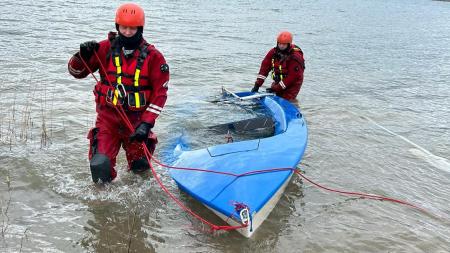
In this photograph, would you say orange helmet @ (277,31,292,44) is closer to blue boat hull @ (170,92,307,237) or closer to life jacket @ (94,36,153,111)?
blue boat hull @ (170,92,307,237)

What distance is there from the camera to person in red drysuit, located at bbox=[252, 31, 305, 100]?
797 cm

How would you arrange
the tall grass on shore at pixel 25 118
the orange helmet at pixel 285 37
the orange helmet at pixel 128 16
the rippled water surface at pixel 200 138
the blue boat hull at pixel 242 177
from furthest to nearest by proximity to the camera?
the orange helmet at pixel 285 37 < the tall grass on shore at pixel 25 118 < the orange helmet at pixel 128 16 < the rippled water surface at pixel 200 138 < the blue boat hull at pixel 242 177

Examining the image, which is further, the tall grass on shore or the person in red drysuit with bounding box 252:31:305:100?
the person in red drysuit with bounding box 252:31:305:100

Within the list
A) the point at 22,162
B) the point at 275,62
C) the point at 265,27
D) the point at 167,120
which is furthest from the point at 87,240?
the point at 265,27

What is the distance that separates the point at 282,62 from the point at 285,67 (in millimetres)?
117

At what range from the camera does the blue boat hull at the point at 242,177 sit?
12.5 ft

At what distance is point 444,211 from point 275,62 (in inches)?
168


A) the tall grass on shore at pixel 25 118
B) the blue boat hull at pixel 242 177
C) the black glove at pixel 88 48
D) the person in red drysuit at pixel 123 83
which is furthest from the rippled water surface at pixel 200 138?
the black glove at pixel 88 48

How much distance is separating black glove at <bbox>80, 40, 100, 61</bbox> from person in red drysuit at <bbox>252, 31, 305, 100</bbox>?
4284 millimetres

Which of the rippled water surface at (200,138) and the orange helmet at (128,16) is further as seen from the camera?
the orange helmet at (128,16)

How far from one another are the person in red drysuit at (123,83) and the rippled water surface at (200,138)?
20.6 inches

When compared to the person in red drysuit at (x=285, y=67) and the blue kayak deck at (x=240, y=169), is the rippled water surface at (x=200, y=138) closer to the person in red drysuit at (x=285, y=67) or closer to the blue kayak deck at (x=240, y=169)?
the blue kayak deck at (x=240, y=169)

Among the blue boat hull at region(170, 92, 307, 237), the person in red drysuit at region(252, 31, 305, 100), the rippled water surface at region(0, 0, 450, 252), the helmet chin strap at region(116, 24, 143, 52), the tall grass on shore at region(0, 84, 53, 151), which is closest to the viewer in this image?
the blue boat hull at region(170, 92, 307, 237)

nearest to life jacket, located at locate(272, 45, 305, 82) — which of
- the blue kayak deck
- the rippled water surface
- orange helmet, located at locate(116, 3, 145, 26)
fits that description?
the rippled water surface
